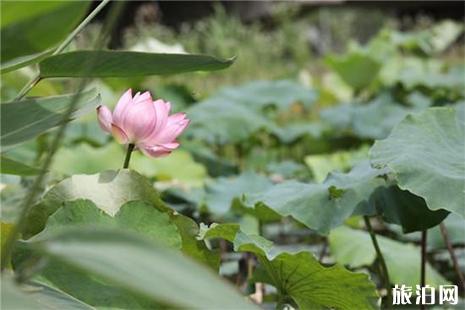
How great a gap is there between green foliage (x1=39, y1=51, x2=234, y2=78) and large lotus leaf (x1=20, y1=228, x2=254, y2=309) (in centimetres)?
31

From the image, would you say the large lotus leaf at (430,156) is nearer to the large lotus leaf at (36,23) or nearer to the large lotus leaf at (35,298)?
the large lotus leaf at (35,298)

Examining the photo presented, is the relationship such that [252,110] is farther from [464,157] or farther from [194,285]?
[194,285]

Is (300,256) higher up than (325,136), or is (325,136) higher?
(325,136)

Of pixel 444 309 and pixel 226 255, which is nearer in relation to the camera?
pixel 444 309

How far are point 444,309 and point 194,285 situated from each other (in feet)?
3.54

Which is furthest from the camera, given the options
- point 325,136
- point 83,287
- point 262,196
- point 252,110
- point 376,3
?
point 376,3

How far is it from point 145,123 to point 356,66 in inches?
93.9

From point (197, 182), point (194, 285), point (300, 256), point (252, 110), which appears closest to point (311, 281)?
point (300, 256)

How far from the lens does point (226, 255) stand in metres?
2.09

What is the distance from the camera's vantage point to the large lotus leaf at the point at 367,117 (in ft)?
8.75

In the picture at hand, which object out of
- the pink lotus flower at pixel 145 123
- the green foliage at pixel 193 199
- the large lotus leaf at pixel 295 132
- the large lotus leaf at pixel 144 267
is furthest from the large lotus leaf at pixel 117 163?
the large lotus leaf at pixel 144 267

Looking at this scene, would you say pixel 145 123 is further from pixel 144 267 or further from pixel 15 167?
pixel 144 267

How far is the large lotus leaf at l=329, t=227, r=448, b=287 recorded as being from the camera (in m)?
1.53

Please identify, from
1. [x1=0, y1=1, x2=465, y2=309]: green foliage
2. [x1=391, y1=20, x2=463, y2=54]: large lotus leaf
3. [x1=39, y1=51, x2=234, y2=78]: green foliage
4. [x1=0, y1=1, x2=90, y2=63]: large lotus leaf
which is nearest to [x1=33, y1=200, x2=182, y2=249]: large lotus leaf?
[x1=0, y1=1, x2=465, y2=309]: green foliage
